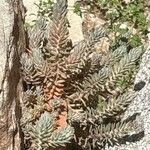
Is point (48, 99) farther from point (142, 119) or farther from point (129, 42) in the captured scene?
point (129, 42)

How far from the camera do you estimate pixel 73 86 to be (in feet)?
11.5

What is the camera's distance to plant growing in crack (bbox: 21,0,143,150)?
3289 millimetres

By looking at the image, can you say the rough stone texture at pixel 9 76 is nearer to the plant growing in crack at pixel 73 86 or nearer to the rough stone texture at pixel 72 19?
the plant growing in crack at pixel 73 86

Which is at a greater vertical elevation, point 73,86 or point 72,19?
point 72,19

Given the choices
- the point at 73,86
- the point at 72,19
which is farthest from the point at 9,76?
the point at 72,19

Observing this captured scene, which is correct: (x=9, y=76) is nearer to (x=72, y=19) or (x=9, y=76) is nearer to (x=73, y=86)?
(x=73, y=86)

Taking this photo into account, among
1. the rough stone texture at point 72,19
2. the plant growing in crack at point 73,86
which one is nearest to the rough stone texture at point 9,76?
the plant growing in crack at point 73,86

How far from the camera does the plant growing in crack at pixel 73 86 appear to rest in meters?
3.29

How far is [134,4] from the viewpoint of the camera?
497cm

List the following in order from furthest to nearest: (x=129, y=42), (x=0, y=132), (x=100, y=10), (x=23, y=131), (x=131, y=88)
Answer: (x=100, y=10) → (x=129, y=42) → (x=131, y=88) → (x=23, y=131) → (x=0, y=132)

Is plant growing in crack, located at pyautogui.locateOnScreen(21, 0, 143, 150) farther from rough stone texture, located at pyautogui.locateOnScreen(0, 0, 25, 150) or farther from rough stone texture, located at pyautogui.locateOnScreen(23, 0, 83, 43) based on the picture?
rough stone texture, located at pyautogui.locateOnScreen(23, 0, 83, 43)

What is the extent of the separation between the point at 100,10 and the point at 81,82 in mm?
1642

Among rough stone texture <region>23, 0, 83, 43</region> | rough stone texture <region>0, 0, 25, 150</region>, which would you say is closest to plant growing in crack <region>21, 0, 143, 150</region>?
rough stone texture <region>0, 0, 25, 150</region>

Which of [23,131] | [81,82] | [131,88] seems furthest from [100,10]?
[23,131]
